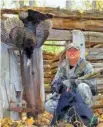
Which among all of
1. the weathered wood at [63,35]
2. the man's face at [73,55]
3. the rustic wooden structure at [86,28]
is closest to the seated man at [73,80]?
the man's face at [73,55]

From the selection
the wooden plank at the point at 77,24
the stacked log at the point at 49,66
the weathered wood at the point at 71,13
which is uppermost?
the weathered wood at the point at 71,13

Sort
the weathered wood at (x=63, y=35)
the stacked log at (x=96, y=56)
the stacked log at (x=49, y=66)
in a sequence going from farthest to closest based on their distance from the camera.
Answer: the stacked log at (x=49, y=66), the stacked log at (x=96, y=56), the weathered wood at (x=63, y=35)

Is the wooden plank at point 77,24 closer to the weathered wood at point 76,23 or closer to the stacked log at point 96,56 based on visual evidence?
the weathered wood at point 76,23

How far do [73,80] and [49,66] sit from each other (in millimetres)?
4843

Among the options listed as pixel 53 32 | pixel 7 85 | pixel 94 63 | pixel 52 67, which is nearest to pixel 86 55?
pixel 94 63

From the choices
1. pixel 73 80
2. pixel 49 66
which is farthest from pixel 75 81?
pixel 49 66

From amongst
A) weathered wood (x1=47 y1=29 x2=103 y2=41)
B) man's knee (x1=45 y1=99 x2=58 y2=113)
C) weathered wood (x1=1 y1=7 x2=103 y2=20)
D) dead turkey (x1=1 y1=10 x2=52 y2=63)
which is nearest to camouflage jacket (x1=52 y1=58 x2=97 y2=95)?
man's knee (x1=45 y1=99 x2=58 y2=113)

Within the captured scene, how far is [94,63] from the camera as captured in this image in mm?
9164

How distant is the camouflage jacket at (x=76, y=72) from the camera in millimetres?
6289

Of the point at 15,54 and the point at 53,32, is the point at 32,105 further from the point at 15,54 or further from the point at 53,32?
the point at 53,32

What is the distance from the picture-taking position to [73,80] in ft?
20.7

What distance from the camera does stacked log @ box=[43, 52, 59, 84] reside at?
417 inches

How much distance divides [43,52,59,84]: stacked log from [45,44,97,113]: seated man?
387 cm

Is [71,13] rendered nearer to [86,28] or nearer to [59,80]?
[86,28]
